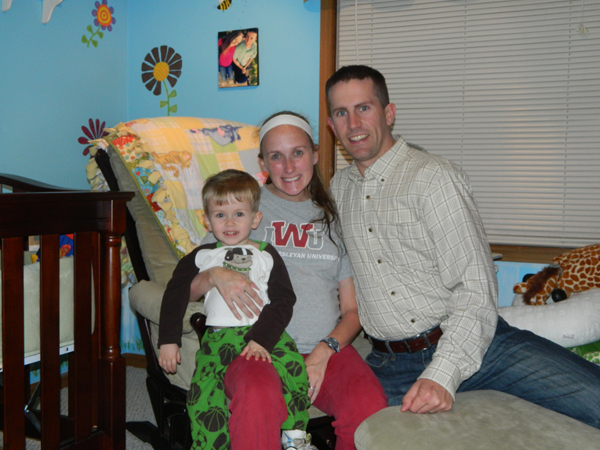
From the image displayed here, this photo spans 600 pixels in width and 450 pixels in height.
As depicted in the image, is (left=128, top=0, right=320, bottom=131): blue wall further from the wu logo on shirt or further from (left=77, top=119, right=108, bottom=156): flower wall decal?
the wu logo on shirt

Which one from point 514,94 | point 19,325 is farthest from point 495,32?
point 19,325

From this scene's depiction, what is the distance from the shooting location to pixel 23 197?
1.17 meters

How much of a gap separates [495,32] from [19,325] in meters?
2.32

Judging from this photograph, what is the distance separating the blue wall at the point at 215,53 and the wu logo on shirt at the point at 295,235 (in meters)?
1.18

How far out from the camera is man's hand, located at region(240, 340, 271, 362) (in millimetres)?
1205

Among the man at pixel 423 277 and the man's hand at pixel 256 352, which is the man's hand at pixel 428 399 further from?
the man's hand at pixel 256 352

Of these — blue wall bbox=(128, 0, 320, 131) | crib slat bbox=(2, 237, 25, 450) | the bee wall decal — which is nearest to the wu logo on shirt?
crib slat bbox=(2, 237, 25, 450)

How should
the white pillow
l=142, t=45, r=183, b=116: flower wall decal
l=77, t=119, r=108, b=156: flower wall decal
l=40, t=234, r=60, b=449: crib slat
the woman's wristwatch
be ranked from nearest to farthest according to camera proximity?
l=40, t=234, r=60, b=449: crib slat < the woman's wristwatch < the white pillow < l=77, t=119, r=108, b=156: flower wall decal < l=142, t=45, r=183, b=116: flower wall decal

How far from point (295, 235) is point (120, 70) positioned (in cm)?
186

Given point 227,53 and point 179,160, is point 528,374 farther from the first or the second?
point 227,53

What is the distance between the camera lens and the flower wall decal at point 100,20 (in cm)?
252

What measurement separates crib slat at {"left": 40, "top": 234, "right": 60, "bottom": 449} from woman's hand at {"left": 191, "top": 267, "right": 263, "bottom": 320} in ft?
1.35

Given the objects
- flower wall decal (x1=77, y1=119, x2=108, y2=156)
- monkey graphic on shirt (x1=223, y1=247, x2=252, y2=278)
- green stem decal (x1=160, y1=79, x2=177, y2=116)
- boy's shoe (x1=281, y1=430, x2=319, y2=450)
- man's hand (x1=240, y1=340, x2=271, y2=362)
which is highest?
green stem decal (x1=160, y1=79, x2=177, y2=116)

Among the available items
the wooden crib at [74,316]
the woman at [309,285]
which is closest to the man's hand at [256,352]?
the woman at [309,285]
